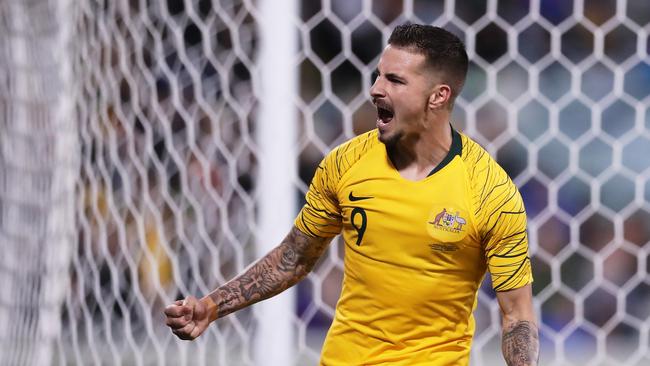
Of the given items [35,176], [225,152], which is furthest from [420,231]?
[35,176]

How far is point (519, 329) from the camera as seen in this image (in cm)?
195

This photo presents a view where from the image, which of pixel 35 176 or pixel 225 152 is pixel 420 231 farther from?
pixel 35 176

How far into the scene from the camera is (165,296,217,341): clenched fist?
6.28ft

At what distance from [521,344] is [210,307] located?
614 mm

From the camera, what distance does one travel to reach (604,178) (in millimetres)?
3729

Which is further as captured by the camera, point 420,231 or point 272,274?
point 272,274

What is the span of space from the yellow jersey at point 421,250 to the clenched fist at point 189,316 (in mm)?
263

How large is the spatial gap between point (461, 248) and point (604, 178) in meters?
1.87

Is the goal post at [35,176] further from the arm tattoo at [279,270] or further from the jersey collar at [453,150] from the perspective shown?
the jersey collar at [453,150]

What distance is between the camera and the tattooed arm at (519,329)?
1.93 meters

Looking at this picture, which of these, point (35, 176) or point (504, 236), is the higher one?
point (35, 176)

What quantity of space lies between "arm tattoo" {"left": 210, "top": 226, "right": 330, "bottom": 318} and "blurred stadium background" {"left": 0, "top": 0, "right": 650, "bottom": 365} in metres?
1.29

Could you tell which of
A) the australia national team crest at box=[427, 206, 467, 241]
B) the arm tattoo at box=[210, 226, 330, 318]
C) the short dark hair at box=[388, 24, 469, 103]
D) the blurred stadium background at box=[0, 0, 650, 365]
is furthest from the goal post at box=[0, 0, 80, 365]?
the australia national team crest at box=[427, 206, 467, 241]

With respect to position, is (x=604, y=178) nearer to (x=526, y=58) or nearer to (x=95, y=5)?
(x=526, y=58)
